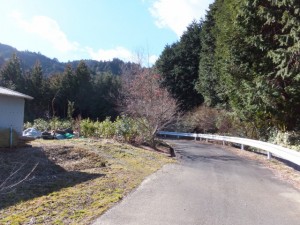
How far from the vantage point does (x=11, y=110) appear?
16250mm

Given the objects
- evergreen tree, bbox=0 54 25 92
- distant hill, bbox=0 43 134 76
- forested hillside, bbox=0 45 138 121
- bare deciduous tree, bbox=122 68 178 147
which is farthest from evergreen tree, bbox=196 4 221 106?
distant hill, bbox=0 43 134 76

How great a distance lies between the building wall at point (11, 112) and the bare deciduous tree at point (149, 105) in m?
6.16

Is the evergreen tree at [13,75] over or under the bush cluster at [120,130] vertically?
over

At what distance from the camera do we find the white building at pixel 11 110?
15711 millimetres

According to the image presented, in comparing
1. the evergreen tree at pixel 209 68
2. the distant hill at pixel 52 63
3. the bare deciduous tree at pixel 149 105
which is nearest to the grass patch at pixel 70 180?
the bare deciduous tree at pixel 149 105

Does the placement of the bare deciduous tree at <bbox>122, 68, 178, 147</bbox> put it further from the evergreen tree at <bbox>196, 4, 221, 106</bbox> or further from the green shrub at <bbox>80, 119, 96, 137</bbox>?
the evergreen tree at <bbox>196, 4, 221, 106</bbox>

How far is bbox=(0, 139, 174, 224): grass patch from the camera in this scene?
6.27 meters

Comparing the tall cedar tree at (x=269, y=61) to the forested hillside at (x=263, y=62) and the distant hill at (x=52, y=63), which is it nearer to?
the forested hillside at (x=263, y=62)

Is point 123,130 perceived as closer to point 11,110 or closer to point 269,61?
point 11,110

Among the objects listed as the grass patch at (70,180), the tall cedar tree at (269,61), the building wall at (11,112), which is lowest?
the grass patch at (70,180)

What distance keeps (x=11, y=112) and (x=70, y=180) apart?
808cm

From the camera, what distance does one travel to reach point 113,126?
771 inches

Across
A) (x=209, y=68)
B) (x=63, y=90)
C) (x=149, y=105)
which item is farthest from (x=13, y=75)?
(x=149, y=105)

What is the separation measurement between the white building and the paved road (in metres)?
8.84
